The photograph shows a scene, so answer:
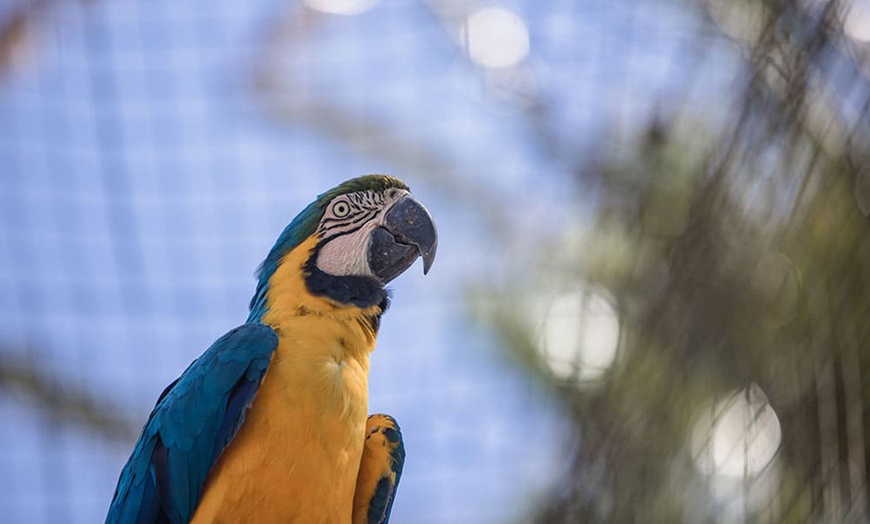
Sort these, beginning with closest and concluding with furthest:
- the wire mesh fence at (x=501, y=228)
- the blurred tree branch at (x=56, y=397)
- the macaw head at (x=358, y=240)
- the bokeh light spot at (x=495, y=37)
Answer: the wire mesh fence at (x=501, y=228), the macaw head at (x=358, y=240), the bokeh light spot at (x=495, y=37), the blurred tree branch at (x=56, y=397)

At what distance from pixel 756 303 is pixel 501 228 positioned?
2154 millimetres

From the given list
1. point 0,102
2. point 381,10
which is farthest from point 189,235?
point 381,10

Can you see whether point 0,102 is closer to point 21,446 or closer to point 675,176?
point 21,446

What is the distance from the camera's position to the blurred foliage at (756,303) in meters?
1.90

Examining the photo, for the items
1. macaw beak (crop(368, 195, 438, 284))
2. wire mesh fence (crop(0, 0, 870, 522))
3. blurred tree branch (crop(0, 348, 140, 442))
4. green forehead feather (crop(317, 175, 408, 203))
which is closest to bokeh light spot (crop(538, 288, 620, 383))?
wire mesh fence (crop(0, 0, 870, 522))

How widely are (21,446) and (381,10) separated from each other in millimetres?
2262

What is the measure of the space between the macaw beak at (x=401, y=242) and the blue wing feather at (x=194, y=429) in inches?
11.7

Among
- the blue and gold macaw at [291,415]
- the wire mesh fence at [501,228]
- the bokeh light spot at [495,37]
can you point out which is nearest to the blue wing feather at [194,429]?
the blue and gold macaw at [291,415]

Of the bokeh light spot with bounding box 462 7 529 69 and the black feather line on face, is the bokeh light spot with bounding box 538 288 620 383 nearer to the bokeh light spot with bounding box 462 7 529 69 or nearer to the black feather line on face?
the black feather line on face

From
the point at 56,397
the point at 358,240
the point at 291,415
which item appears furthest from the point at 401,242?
the point at 56,397

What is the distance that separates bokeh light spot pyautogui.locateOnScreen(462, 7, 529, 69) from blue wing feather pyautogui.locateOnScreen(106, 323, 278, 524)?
235cm

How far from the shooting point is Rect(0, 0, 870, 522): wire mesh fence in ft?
6.52

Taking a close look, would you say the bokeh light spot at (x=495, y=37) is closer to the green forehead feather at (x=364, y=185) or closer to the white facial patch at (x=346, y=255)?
the green forehead feather at (x=364, y=185)

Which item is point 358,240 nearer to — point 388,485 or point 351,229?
point 351,229
